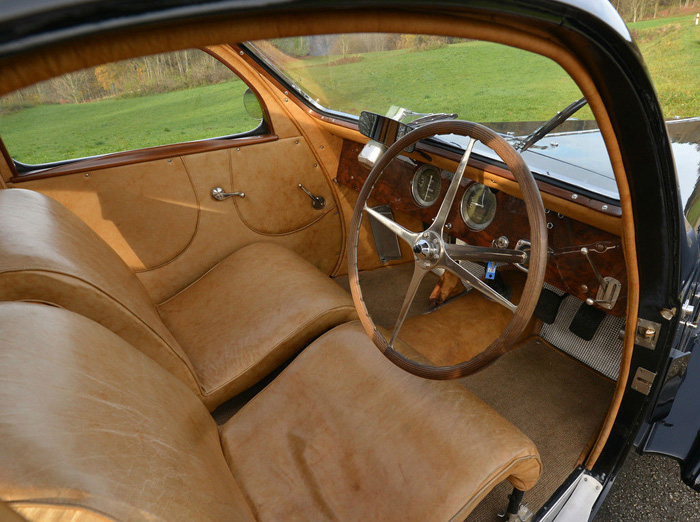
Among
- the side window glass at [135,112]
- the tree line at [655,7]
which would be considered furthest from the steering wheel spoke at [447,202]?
the side window glass at [135,112]

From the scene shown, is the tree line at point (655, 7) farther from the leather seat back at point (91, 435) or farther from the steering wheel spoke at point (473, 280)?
the leather seat back at point (91, 435)

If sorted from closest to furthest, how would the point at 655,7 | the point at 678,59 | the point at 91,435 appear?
the point at 91,435 < the point at 655,7 < the point at 678,59

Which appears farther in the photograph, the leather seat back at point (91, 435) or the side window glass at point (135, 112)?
the side window glass at point (135, 112)

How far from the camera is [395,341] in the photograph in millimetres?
1465

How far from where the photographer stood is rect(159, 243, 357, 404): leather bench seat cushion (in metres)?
1.60

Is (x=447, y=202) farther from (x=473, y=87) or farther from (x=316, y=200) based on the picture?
(x=316, y=200)

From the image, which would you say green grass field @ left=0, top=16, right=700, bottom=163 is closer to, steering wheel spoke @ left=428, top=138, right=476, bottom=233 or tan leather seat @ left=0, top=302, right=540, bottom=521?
steering wheel spoke @ left=428, top=138, right=476, bottom=233

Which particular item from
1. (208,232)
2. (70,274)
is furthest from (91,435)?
(208,232)

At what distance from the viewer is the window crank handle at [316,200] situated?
2.52 metres

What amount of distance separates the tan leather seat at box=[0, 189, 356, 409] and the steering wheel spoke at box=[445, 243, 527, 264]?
0.52 metres

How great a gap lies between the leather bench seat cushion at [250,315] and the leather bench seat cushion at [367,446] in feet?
0.56

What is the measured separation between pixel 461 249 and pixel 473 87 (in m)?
0.56

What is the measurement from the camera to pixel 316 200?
256 cm

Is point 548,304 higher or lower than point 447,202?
lower
